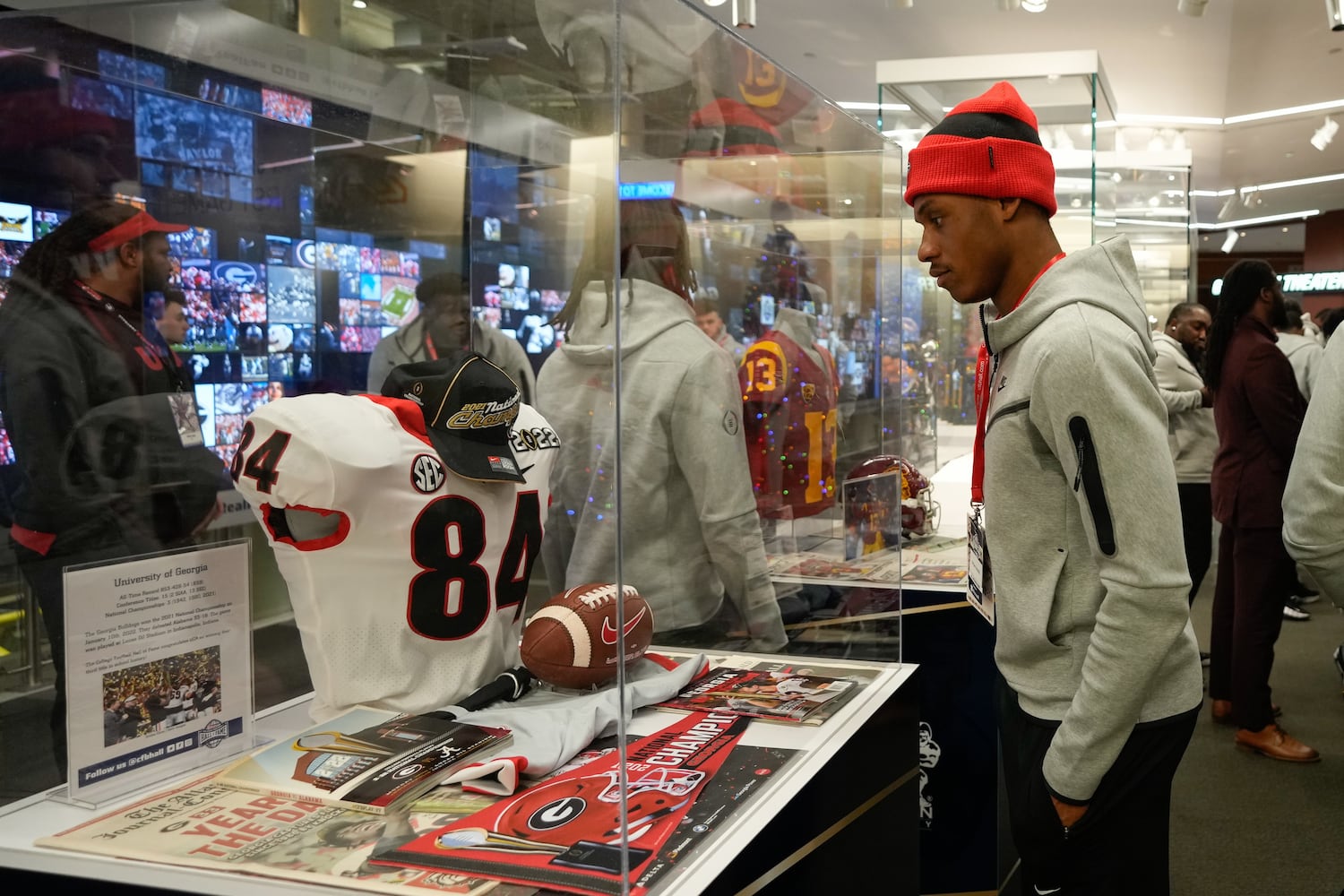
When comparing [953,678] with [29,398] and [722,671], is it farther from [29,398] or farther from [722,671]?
[29,398]

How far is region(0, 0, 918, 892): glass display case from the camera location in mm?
1275

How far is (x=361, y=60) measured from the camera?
329 cm

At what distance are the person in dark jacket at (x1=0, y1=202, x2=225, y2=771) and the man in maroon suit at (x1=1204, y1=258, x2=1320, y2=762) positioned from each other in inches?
122

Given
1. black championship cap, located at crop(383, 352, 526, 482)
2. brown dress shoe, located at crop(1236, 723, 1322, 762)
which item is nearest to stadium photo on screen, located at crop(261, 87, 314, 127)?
black championship cap, located at crop(383, 352, 526, 482)

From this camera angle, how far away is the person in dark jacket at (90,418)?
6.77ft

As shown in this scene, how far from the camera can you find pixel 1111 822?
1435 mm

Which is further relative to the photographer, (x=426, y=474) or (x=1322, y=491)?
(x=1322, y=491)

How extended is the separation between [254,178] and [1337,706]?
14.6 feet

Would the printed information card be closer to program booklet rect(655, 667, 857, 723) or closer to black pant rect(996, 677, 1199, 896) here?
program booklet rect(655, 667, 857, 723)

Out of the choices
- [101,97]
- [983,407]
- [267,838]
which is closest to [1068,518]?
[983,407]

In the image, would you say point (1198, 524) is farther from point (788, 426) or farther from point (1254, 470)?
point (788, 426)

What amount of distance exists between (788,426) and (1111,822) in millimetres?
847

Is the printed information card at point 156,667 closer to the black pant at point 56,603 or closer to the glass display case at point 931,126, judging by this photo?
the black pant at point 56,603

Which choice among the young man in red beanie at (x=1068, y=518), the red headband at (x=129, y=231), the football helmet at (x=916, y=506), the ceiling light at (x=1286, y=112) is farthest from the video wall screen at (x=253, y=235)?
the ceiling light at (x=1286, y=112)
